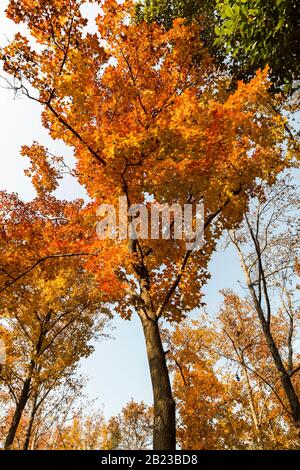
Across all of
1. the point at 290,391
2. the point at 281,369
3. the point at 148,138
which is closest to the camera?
the point at 148,138

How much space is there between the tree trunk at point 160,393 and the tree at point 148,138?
0.05ft

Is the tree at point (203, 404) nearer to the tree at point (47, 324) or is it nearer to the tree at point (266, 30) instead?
the tree at point (47, 324)

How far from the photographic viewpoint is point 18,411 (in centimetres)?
1053

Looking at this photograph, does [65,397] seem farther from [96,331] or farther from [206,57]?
[206,57]

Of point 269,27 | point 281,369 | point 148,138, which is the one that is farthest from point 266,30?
point 281,369

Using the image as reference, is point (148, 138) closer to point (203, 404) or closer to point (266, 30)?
point (266, 30)

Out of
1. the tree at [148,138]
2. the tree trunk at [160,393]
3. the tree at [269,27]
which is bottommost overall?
the tree trunk at [160,393]

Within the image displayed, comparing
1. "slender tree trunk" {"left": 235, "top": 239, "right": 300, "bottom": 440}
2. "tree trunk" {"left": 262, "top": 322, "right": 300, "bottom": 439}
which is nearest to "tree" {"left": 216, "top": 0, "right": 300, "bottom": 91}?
"slender tree trunk" {"left": 235, "top": 239, "right": 300, "bottom": 440}

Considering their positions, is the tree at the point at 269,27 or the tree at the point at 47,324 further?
the tree at the point at 47,324

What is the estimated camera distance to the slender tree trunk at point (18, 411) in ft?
32.8

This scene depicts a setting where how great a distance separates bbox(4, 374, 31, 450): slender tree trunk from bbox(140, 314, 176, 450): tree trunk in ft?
24.4

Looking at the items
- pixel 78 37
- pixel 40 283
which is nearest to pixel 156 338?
pixel 78 37

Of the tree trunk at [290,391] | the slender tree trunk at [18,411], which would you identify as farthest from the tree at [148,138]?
the slender tree trunk at [18,411]

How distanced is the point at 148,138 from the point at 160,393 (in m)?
4.21
